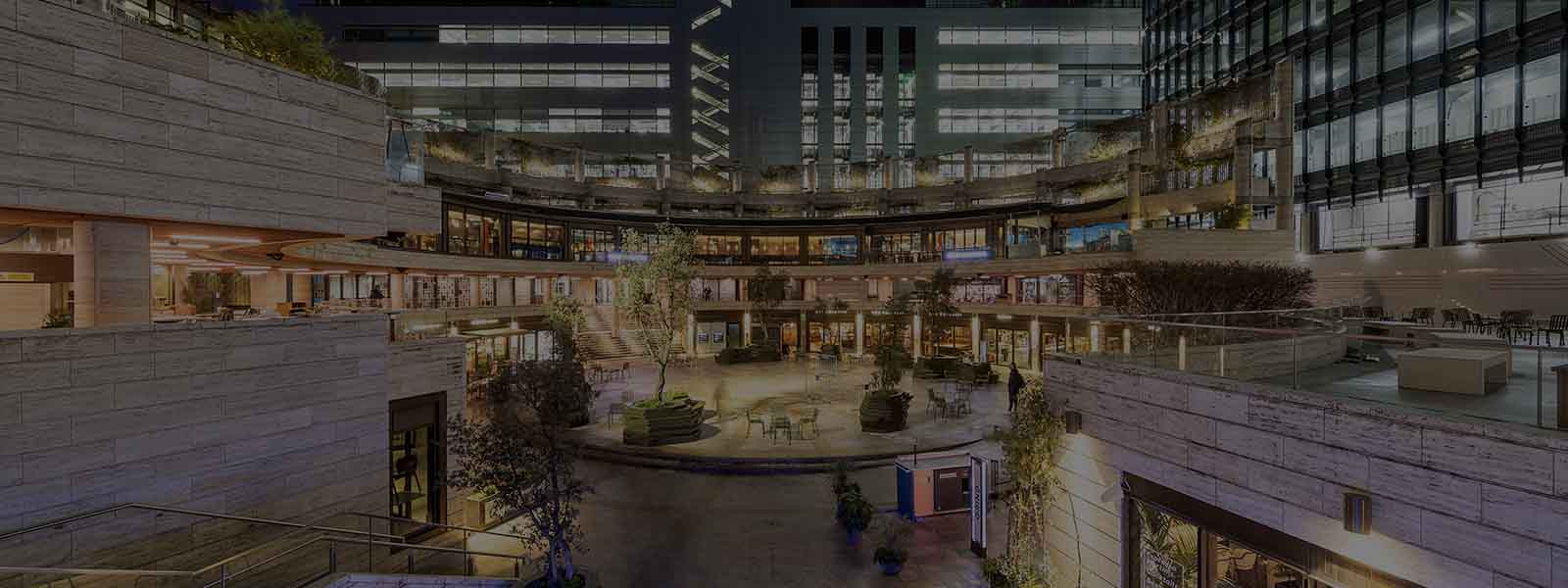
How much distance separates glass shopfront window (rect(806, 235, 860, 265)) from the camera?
4109cm

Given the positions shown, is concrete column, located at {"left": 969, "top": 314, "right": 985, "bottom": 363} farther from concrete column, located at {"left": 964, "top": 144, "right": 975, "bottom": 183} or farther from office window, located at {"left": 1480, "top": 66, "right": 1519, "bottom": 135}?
office window, located at {"left": 1480, "top": 66, "right": 1519, "bottom": 135}

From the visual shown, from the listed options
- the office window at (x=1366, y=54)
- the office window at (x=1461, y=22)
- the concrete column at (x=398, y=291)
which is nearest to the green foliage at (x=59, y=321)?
the concrete column at (x=398, y=291)

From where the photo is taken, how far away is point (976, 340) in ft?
109

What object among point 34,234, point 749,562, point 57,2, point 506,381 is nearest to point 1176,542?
point 749,562

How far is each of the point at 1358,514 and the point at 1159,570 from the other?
3.00 m

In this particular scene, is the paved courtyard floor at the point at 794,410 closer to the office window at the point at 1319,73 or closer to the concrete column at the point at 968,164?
the concrete column at the point at 968,164

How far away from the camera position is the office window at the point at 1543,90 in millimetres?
19312

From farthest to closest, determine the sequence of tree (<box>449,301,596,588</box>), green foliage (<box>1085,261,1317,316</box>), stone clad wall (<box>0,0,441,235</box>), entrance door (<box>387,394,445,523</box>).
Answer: green foliage (<box>1085,261,1317,316</box>) → entrance door (<box>387,394,445,523</box>) → tree (<box>449,301,596,588</box>) → stone clad wall (<box>0,0,441,235</box>)

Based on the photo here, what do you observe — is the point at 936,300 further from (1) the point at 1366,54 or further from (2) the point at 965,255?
(1) the point at 1366,54

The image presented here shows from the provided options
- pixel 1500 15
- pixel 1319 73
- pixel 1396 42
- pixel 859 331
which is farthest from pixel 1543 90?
pixel 859 331

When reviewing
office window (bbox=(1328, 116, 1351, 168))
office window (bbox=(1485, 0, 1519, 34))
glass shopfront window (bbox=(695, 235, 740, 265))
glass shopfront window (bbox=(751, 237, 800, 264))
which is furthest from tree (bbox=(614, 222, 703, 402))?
office window (bbox=(1485, 0, 1519, 34))

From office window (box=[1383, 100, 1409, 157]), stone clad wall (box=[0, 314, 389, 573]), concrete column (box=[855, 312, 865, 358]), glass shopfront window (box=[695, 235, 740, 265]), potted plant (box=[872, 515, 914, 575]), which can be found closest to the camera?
stone clad wall (box=[0, 314, 389, 573])

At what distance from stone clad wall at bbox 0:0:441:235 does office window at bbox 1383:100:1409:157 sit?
1358 inches

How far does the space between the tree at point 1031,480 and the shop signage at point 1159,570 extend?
1381mm
